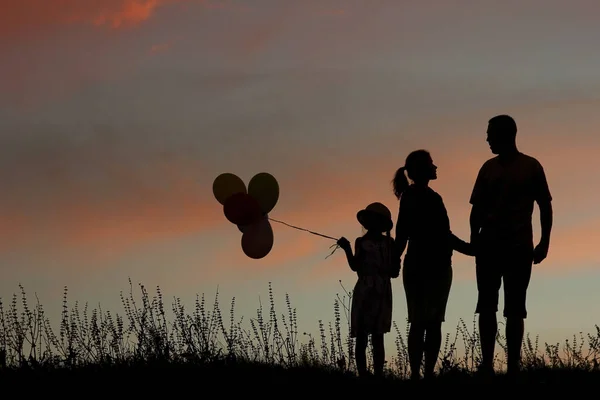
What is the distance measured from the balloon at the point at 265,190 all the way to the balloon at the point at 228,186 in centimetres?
15

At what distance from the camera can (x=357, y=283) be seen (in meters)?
10.2

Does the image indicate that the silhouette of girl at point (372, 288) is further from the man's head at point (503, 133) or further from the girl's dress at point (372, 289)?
the man's head at point (503, 133)

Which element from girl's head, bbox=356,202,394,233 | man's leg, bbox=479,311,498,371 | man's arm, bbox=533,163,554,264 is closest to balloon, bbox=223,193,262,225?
girl's head, bbox=356,202,394,233

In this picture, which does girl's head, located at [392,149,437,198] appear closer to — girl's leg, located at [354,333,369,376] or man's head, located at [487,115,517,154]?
man's head, located at [487,115,517,154]

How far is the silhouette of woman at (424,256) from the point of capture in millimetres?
9266

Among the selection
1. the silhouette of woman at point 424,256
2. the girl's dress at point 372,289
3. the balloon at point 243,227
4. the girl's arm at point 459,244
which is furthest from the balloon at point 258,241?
the girl's arm at point 459,244

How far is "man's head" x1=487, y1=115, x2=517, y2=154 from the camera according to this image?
863 cm

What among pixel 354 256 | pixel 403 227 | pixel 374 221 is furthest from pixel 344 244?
pixel 403 227

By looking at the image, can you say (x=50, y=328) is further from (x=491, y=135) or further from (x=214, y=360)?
(x=491, y=135)

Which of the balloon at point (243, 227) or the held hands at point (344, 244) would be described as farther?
the balloon at point (243, 227)

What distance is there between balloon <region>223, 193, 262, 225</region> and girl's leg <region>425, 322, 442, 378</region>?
240 cm

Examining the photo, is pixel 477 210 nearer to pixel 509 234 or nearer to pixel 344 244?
pixel 509 234

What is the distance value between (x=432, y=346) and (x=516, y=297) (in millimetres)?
1160

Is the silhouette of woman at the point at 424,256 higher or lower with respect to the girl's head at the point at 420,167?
lower
